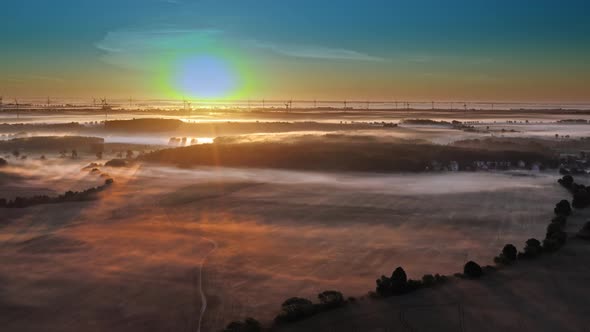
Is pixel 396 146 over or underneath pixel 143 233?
over

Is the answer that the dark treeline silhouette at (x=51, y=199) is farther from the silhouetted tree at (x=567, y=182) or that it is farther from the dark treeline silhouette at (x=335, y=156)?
the silhouetted tree at (x=567, y=182)

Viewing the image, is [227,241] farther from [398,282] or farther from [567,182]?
[567,182]

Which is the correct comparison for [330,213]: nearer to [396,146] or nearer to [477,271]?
[477,271]

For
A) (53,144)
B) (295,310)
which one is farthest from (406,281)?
(53,144)

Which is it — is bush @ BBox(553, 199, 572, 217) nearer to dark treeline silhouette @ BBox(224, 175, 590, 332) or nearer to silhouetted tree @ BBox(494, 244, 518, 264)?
dark treeline silhouette @ BBox(224, 175, 590, 332)

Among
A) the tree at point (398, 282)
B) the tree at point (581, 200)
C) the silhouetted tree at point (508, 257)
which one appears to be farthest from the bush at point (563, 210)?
the tree at point (398, 282)

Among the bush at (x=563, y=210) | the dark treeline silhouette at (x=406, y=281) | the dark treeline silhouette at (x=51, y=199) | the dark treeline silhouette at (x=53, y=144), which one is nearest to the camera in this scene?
the dark treeline silhouette at (x=406, y=281)

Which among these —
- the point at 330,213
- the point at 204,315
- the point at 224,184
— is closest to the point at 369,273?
the point at 204,315
